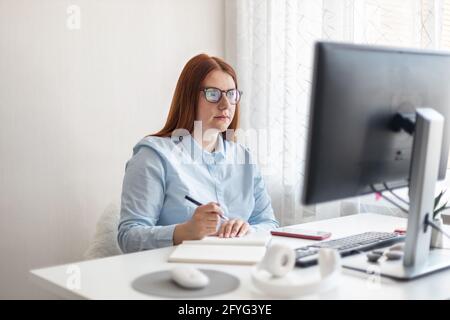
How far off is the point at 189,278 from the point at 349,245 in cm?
51

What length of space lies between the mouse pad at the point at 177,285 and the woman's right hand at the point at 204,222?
297mm

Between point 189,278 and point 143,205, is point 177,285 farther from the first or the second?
point 143,205

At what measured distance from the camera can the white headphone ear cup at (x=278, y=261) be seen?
45.4 inches

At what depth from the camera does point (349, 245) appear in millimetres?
1460

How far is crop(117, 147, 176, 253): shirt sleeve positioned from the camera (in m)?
1.67

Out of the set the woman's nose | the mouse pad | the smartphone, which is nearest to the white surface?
the smartphone

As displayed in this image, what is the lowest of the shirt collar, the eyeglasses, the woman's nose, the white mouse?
the white mouse

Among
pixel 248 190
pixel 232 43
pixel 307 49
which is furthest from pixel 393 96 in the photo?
pixel 232 43

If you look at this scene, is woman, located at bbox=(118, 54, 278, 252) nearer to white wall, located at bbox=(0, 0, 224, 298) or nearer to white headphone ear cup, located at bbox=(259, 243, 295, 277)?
white headphone ear cup, located at bbox=(259, 243, 295, 277)

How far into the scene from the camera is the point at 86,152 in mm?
2529

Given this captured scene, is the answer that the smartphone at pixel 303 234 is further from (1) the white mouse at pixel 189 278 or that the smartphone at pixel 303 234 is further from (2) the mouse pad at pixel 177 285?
(1) the white mouse at pixel 189 278

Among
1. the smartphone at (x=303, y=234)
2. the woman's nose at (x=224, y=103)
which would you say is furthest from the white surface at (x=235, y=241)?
the woman's nose at (x=224, y=103)

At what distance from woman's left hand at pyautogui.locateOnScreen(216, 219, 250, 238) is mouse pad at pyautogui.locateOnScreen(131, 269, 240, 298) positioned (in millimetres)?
374

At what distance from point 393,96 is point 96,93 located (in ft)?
5.32
